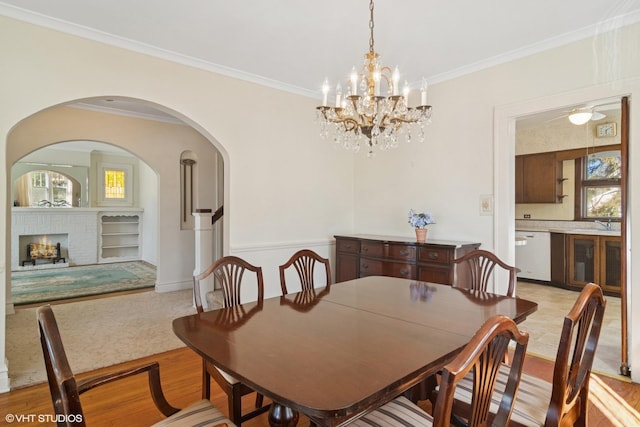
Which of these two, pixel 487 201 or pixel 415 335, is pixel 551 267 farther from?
pixel 415 335

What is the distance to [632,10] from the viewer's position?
2.54m

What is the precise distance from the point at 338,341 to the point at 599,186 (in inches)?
236

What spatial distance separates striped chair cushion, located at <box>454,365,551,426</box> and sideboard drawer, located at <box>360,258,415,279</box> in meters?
1.82

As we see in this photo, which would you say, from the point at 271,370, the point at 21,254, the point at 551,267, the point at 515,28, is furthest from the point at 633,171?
the point at 21,254

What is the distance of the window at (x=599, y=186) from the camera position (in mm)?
5340

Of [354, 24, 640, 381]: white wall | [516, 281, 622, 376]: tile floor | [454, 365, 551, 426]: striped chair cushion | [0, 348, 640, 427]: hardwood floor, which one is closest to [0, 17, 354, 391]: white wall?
[0, 348, 640, 427]: hardwood floor

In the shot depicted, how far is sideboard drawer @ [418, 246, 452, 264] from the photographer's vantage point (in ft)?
10.6

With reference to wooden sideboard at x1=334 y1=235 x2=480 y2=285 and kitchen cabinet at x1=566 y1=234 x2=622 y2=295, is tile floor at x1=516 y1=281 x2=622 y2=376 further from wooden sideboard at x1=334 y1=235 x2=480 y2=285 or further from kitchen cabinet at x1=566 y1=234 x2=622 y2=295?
wooden sideboard at x1=334 y1=235 x2=480 y2=285

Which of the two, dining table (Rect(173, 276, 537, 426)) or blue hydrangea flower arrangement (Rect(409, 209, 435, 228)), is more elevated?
blue hydrangea flower arrangement (Rect(409, 209, 435, 228))

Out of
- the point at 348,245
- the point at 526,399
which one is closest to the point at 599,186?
the point at 348,245

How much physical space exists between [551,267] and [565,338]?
17.2 feet

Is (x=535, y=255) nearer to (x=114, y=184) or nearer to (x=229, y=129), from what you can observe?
(x=229, y=129)

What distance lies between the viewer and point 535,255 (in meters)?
5.70

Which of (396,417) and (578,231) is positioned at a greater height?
(578,231)
